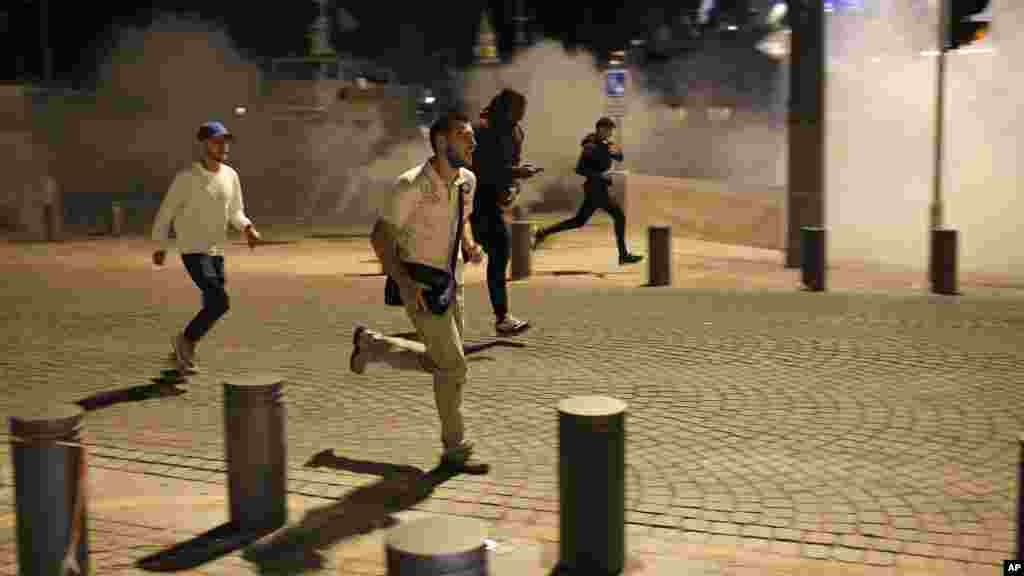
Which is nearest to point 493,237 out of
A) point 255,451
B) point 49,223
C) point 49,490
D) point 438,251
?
point 438,251

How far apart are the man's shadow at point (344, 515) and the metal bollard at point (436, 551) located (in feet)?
4.19

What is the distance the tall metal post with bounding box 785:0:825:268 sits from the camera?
1248 centimetres

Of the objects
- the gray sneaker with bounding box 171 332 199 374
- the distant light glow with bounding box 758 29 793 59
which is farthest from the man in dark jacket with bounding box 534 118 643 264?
the distant light glow with bounding box 758 29 793 59

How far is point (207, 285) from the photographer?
7.14 m

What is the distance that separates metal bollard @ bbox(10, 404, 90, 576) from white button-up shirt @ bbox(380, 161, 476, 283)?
1.69 meters

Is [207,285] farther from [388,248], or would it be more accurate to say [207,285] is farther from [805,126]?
[805,126]

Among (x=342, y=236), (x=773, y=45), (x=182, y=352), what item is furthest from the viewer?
(x=773, y=45)

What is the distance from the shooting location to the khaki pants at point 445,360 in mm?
5195

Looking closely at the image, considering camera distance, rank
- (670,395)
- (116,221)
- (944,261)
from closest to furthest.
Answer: (670,395) < (944,261) < (116,221)

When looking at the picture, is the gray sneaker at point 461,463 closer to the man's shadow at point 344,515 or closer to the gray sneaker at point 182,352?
the man's shadow at point 344,515

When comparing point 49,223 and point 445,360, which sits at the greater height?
point 49,223

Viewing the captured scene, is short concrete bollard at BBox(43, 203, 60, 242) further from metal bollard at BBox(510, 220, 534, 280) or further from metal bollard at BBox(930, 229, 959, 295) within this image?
metal bollard at BBox(930, 229, 959, 295)

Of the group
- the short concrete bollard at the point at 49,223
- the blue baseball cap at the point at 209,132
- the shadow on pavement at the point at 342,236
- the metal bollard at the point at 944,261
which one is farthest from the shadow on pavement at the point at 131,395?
the short concrete bollard at the point at 49,223

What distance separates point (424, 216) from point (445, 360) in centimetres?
66
